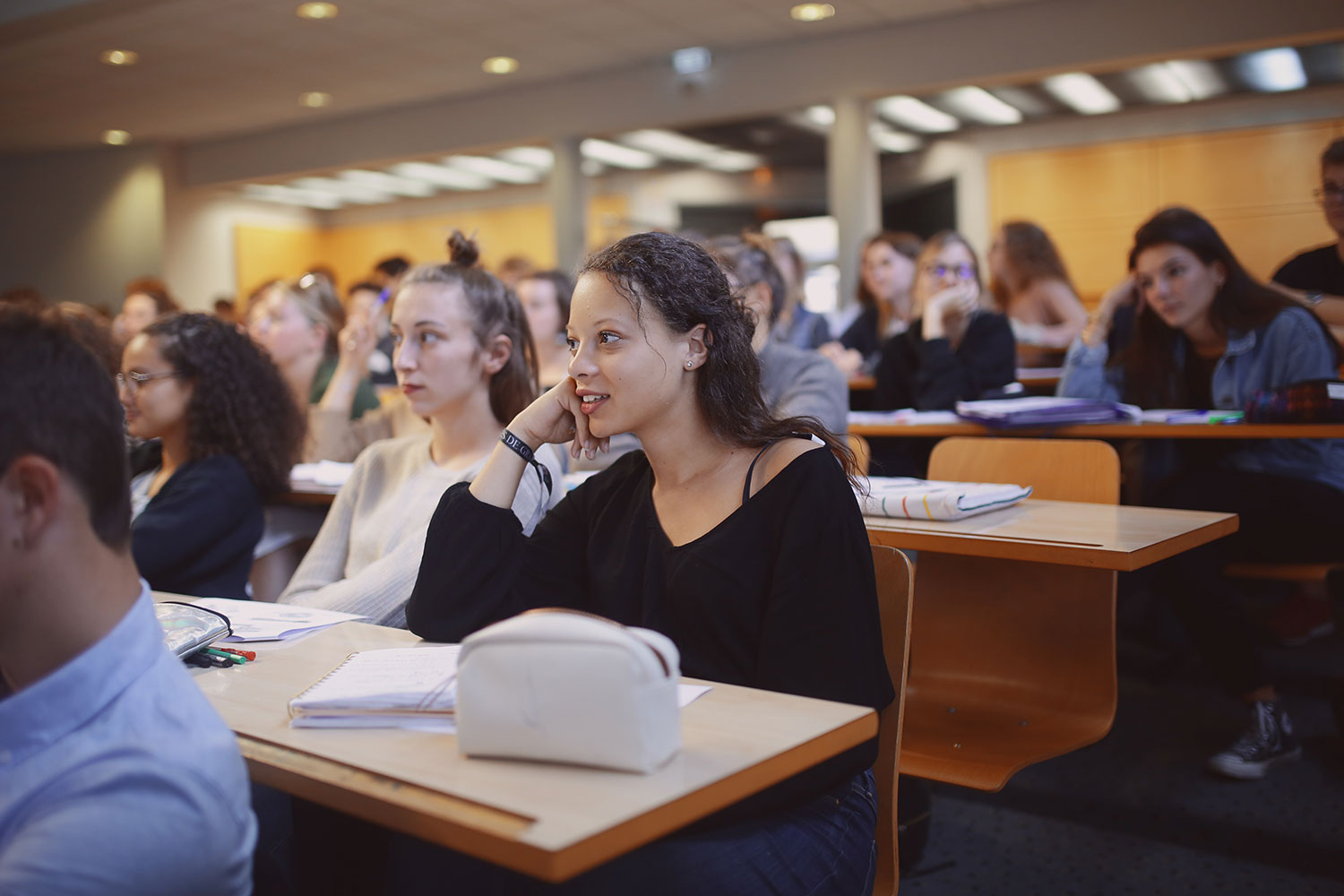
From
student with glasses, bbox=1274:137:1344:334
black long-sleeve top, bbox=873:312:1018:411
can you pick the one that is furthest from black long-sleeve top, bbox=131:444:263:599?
student with glasses, bbox=1274:137:1344:334

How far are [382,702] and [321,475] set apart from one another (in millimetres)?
2082

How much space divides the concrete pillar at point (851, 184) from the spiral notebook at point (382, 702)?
6499 millimetres

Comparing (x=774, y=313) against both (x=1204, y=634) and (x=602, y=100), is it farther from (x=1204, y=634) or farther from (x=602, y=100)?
(x=602, y=100)

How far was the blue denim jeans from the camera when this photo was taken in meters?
1.11

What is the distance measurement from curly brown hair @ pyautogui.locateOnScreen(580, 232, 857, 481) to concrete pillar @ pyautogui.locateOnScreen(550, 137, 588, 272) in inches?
278

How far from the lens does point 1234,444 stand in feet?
9.93

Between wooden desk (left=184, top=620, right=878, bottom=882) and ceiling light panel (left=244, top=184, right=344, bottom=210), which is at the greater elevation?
ceiling light panel (left=244, top=184, right=344, bottom=210)

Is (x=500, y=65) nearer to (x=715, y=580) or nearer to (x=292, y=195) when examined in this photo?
(x=292, y=195)

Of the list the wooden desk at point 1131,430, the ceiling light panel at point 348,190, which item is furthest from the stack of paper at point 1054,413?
the ceiling light panel at point 348,190

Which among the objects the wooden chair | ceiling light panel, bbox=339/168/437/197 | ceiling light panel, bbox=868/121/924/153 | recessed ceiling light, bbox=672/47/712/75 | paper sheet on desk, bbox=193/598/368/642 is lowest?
the wooden chair

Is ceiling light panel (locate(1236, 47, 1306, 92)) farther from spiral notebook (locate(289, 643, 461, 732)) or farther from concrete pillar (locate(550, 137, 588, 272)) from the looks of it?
spiral notebook (locate(289, 643, 461, 732))

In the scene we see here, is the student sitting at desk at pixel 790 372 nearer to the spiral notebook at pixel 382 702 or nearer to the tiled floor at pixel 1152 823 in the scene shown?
the tiled floor at pixel 1152 823

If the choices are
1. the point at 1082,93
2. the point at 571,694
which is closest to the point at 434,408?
the point at 571,694

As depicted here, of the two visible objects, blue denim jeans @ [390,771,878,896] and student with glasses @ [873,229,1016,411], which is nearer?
blue denim jeans @ [390,771,878,896]
